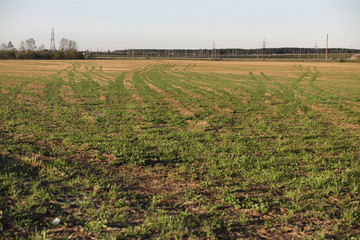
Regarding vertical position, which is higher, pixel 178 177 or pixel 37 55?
pixel 37 55

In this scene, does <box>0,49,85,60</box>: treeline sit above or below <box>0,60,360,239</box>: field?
above

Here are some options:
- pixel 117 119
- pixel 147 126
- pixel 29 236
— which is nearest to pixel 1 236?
pixel 29 236

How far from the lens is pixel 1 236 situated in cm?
382

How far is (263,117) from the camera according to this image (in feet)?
40.3

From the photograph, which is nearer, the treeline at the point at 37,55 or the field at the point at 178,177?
the field at the point at 178,177

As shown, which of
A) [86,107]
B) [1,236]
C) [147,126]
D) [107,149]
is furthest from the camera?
[86,107]

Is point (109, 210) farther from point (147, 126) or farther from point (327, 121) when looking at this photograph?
point (327, 121)

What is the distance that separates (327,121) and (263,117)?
237 centimetres

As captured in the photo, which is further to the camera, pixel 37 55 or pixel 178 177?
pixel 37 55

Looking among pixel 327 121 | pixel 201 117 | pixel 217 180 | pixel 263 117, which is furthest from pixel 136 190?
pixel 327 121

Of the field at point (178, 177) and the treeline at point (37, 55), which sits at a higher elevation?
the treeline at point (37, 55)

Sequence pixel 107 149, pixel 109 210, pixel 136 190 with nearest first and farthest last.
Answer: pixel 109 210 → pixel 136 190 → pixel 107 149

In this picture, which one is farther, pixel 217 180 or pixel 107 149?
pixel 107 149

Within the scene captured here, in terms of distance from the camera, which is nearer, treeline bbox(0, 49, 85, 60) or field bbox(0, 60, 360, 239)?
field bbox(0, 60, 360, 239)
